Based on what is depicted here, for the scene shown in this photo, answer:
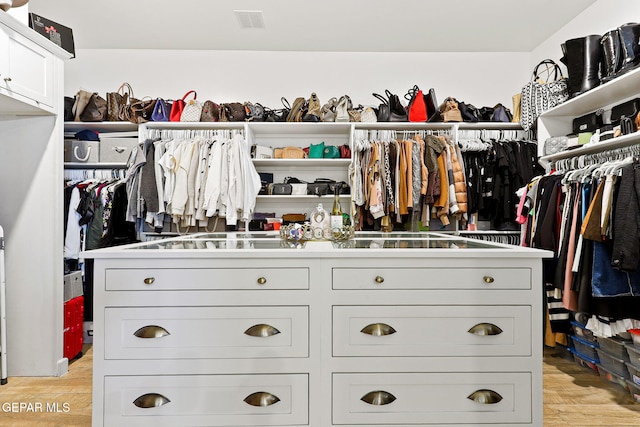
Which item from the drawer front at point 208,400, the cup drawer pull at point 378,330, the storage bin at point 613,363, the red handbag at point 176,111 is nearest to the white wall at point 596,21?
the storage bin at point 613,363

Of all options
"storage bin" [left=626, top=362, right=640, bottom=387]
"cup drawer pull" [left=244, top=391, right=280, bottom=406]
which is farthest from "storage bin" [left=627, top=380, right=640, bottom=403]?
"cup drawer pull" [left=244, top=391, right=280, bottom=406]

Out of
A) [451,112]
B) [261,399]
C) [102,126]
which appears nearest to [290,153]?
[451,112]

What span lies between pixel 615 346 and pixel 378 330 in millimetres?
1940

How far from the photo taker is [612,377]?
2619 millimetres

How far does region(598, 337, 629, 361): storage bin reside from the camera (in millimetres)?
2531

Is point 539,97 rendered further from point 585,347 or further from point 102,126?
point 102,126

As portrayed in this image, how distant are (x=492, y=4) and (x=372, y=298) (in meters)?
2.93

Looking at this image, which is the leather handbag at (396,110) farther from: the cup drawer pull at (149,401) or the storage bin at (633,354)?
the cup drawer pull at (149,401)

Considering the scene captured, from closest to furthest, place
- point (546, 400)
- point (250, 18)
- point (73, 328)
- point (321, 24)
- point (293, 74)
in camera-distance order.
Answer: point (546, 400)
point (73, 328)
point (250, 18)
point (321, 24)
point (293, 74)

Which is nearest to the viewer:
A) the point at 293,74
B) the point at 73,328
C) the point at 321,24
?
the point at 73,328

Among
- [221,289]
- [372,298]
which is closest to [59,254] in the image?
[221,289]

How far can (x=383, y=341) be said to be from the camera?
64.4 inches

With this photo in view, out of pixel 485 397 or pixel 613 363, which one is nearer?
pixel 485 397

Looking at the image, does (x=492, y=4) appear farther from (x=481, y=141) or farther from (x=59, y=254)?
(x=59, y=254)
